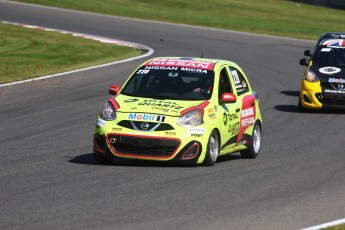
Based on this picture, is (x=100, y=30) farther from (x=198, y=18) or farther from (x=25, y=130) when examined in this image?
(x=25, y=130)

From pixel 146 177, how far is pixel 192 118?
4.41 feet

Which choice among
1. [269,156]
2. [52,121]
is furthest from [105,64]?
[269,156]

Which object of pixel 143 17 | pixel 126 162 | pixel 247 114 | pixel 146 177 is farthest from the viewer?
pixel 143 17

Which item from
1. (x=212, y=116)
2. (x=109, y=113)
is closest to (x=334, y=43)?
(x=212, y=116)

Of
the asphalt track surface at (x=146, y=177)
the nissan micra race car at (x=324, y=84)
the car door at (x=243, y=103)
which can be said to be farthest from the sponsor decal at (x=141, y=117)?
the nissan micra race car at (x=324, y=84)

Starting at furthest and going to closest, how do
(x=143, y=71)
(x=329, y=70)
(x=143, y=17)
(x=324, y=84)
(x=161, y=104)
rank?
(x=143, y=17), (x=329, y=70), (x=324, y=84), (x=143, y=71), (x=161, y=104)

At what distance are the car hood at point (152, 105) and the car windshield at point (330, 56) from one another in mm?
9231

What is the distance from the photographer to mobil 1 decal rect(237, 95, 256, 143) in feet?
47.6

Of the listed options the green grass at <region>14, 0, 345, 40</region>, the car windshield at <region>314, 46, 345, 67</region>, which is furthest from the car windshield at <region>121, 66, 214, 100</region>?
the green grass at <region>14, 0, 345, 40</region>

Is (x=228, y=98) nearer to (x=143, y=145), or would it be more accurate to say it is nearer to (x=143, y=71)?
(x=143, y=71)

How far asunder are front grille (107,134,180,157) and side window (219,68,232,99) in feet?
4.99

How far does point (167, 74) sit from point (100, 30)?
23309 mm

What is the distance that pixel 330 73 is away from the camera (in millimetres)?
21875

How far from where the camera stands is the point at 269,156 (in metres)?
15.0
